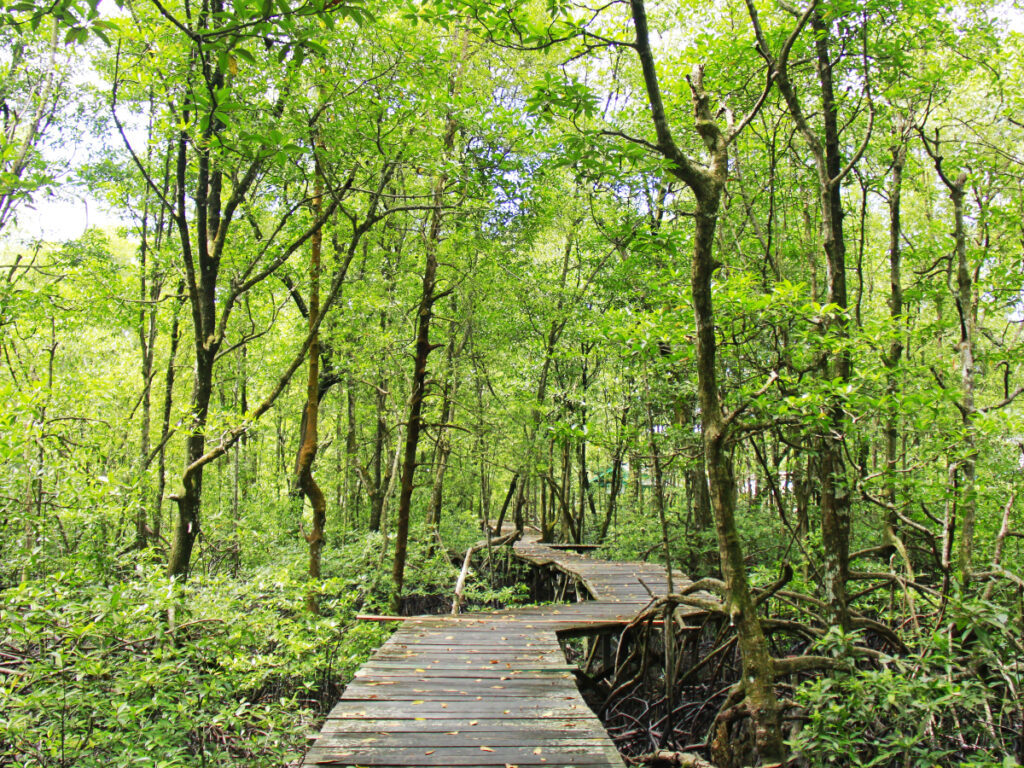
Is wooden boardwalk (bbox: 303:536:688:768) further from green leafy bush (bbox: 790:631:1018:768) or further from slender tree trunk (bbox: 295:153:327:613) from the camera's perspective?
slender tree trunk (bbox: 295:153:327:613)

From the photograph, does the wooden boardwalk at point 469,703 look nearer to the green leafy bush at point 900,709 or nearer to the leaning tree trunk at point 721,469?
the leaning tree trunk at point 721,469

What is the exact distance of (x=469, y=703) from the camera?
4.59 metres

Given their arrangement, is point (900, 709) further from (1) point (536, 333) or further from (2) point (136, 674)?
(1) point (536, 333)

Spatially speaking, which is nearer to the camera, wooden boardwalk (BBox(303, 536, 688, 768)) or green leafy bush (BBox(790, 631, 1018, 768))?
green leafy bush (BBox(790, 631, 1018, 768))

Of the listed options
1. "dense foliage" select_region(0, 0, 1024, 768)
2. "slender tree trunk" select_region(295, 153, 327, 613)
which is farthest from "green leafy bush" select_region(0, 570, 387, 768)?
Answer: "slender tree trunk" select_region(295, 153, 327, 613)

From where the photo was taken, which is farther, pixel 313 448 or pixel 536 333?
pixel 536 333

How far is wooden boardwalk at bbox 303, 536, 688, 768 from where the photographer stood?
147 inches

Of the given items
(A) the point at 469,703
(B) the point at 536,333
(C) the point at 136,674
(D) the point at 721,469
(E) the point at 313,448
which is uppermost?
(B) the point at 536,333

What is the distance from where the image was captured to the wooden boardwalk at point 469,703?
374 centimetres

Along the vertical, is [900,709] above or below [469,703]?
above

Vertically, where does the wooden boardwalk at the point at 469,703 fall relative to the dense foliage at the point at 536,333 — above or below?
below

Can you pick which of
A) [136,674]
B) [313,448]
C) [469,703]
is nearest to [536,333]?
[313,448]

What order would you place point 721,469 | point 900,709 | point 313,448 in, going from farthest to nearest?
point 313,448
point 721,469
point 900,709

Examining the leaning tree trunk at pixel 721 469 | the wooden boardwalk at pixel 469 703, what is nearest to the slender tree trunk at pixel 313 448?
the wooden boardwalk at pixel 469 703
